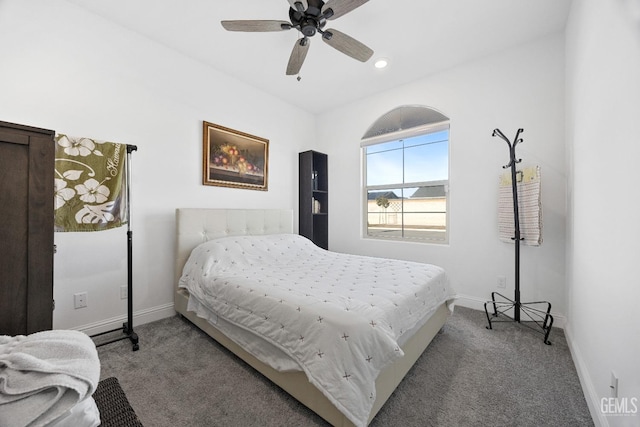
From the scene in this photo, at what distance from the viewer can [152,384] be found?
5.32ft

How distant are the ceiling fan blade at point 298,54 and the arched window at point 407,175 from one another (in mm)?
1776

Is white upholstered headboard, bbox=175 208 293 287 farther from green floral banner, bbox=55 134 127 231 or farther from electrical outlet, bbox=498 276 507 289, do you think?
electrical outlet, bbox=498 276 507 289

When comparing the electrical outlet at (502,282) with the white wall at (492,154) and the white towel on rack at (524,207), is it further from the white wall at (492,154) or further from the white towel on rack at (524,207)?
the white towel on rack at (524,207)

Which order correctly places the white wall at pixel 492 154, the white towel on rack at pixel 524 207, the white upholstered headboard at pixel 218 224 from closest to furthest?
the white towel on rack at pixel 524 207 → the white wall at pixel 492 154 → the white upholstered headboard at pixel 218 224

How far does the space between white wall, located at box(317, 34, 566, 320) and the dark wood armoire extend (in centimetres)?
328

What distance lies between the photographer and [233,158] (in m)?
3.19

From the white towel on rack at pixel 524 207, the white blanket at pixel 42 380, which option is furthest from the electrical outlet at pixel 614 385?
the white blanket at pixel 42 380

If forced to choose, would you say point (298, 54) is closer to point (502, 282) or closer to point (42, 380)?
point (42, 380)

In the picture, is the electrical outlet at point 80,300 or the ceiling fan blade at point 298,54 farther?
the electrical outlet at point 80,300

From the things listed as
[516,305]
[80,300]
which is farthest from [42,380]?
[516,305]

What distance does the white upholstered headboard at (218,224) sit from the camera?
2.59 meters

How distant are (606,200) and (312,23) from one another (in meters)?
2.05

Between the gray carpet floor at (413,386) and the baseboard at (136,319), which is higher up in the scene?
the baseboard at (136,319)

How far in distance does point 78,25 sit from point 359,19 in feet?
7.90
